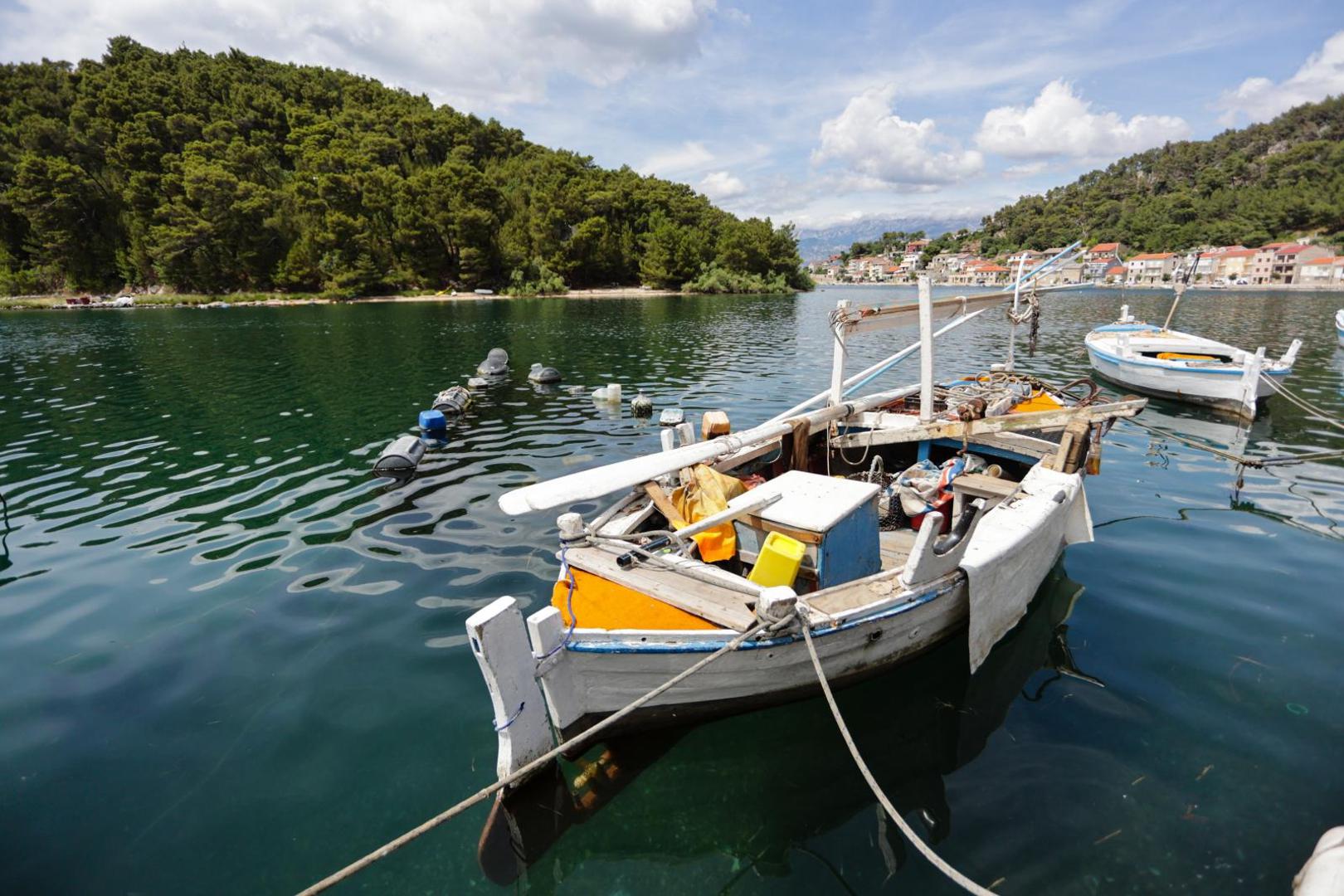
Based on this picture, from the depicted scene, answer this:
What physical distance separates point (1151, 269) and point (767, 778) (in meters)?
176

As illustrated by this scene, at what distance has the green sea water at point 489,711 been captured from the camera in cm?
477

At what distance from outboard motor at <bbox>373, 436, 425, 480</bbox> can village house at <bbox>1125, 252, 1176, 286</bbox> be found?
171 meters

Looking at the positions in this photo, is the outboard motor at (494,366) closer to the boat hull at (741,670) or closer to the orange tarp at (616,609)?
the orange tarp at (616,609)

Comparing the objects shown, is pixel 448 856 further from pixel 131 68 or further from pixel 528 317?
pixel 131 68

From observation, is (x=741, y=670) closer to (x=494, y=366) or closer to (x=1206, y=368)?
(x=494, y=366)

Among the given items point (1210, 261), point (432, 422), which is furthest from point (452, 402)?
point (1210, 261)

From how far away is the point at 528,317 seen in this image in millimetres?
54375

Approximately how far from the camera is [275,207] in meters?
84.2

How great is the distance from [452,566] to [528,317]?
4833 cm

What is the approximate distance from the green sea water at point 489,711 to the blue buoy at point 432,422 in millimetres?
2179

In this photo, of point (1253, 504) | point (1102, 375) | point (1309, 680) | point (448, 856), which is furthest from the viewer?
point (1102, 375)

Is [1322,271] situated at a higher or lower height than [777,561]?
higher

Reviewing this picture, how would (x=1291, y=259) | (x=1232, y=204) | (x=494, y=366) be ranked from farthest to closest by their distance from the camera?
(x=1232, y=204) < (x=1291, y=259) < (x=494, y=366)

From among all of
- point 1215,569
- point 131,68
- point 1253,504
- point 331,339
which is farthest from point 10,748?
point 131,68
